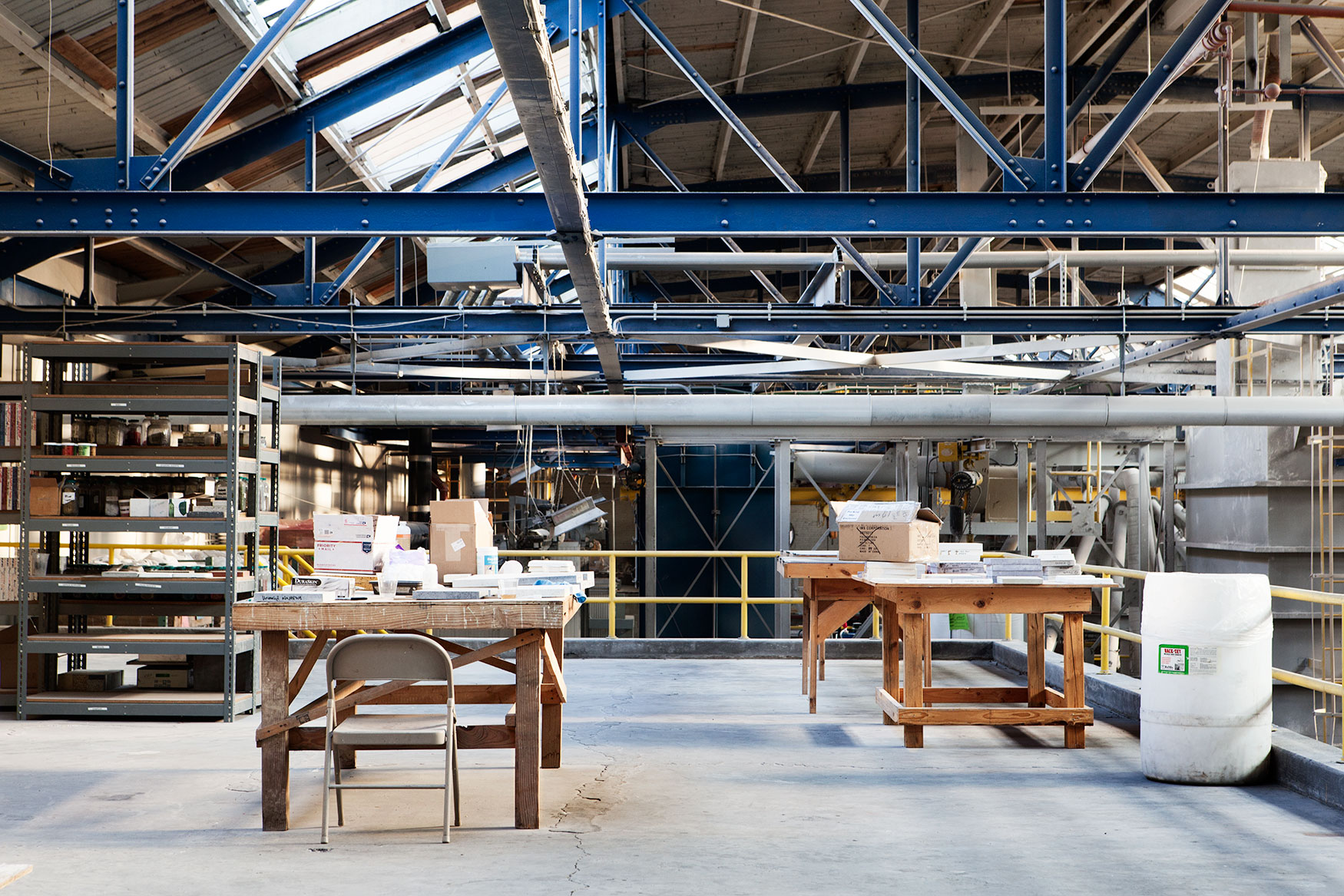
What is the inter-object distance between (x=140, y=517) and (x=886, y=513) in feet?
18.4

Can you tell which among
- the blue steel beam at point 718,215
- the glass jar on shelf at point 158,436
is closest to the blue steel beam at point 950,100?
the blue steel beam at point 718,215

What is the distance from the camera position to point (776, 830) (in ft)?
16.1

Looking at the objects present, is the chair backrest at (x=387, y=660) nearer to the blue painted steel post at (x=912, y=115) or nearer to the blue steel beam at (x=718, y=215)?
the blue steel beam at (x=718, y=215)

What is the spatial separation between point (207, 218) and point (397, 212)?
1.26m

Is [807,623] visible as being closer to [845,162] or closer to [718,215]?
[718,215]

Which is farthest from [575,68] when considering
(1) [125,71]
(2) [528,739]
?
(2) [528,739]

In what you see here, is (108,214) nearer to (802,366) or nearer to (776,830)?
(776,830)

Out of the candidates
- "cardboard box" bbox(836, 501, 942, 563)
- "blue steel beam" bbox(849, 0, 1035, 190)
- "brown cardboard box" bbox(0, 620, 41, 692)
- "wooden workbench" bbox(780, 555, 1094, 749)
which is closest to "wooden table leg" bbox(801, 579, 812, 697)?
→ "cardboard box" bbox(836, 501, 942, 563)

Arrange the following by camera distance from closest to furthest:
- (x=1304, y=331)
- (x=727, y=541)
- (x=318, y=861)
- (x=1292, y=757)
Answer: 1. (x=318, y=861)
2. (x=1292, y=757)
3. (x=1304, y=331)
4. (x=727, y=541)

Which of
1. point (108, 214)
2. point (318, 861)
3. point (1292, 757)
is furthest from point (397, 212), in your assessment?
point (1292, 757)

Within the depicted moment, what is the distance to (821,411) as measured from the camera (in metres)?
13.7

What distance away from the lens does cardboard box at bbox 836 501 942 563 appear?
25.0 feet

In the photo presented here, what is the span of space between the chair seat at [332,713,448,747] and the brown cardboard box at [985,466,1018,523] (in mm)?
17211

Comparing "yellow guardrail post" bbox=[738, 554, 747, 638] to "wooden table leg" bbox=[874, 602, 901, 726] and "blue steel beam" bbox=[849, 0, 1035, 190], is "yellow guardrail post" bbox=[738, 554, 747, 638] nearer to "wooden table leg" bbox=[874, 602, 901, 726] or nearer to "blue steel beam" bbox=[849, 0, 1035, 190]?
"wooden table leg" bbox=[874, 602, 901, 726]
